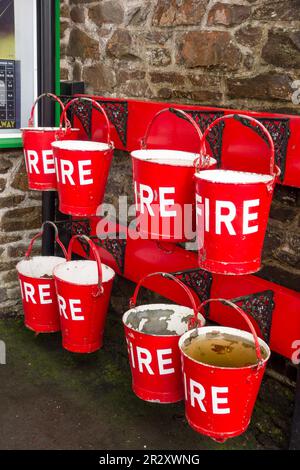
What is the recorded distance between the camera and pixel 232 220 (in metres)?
2.05

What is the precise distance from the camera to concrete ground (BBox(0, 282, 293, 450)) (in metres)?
2.57

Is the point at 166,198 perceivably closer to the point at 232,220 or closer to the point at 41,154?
the point at 232,220

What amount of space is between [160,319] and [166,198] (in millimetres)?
795

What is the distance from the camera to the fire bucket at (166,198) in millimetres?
2256

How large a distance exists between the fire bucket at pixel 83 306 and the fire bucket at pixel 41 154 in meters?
0.40

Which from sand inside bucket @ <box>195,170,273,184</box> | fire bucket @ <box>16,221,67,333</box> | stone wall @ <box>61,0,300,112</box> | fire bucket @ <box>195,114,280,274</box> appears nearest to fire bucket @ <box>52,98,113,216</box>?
fire bucket @ <box>16,221,67,333</box>

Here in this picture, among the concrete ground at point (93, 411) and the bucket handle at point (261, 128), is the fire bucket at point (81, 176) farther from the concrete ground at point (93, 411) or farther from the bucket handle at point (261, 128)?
the concrete ground at point (93, 411)

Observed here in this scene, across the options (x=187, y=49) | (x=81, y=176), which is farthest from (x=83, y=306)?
(x=187, y=49)

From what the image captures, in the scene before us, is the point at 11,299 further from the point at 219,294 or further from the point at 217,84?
the point at 217,84

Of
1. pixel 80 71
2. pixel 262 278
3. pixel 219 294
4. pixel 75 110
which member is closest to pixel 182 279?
pixel 219 294

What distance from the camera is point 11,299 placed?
12.6 ft

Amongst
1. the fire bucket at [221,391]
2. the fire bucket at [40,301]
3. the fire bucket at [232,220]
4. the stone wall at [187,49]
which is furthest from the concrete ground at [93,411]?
the stone wall at [187,49]

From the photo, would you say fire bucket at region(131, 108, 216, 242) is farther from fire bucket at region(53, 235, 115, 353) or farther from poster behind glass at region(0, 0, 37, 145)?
poster behind glass at region(0, 0, 37, 145)
